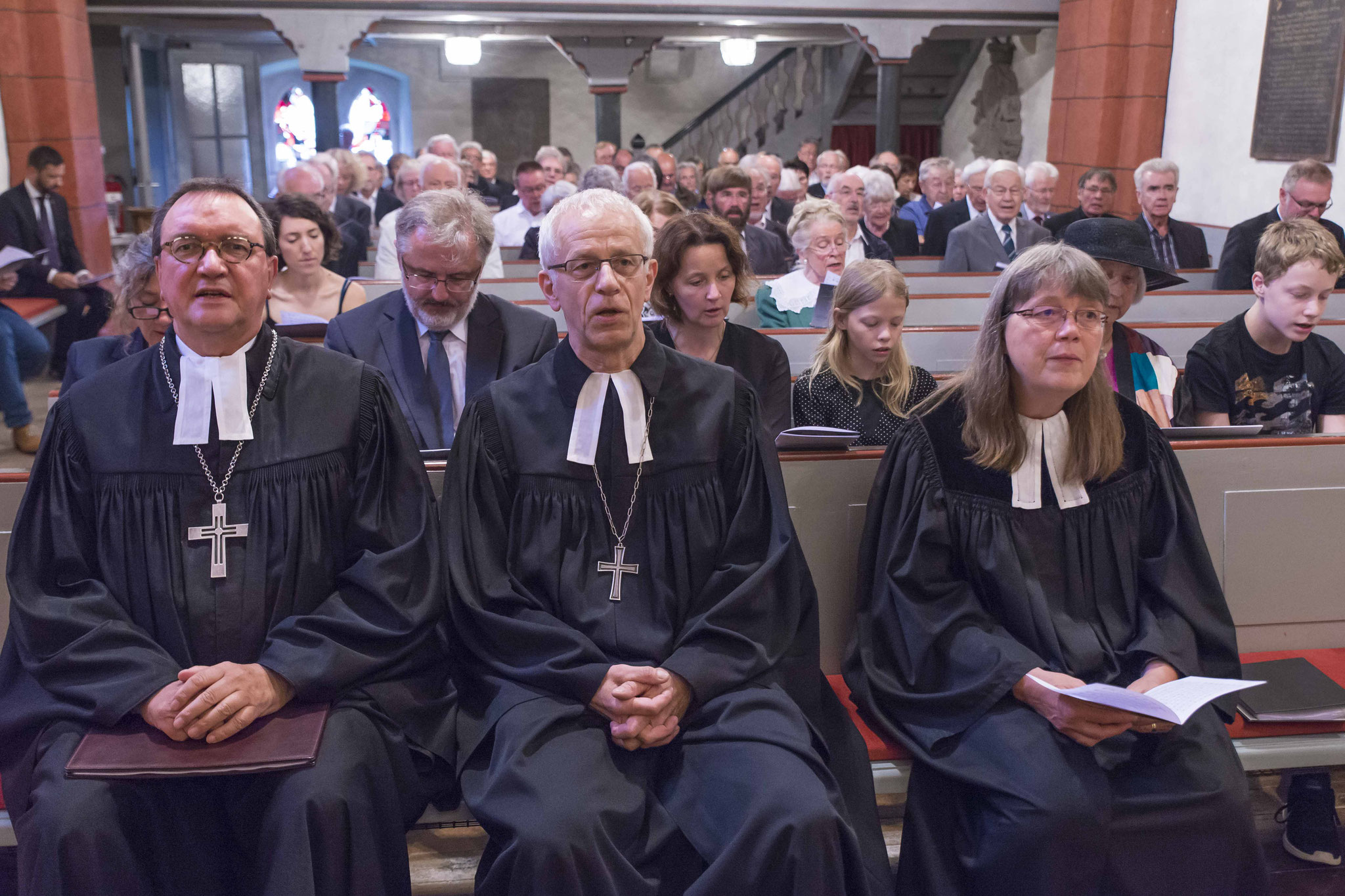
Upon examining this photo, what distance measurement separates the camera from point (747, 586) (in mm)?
2398

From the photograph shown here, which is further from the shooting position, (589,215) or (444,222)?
(444,222)

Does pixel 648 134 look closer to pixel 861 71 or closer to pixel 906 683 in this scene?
pixel 861 71

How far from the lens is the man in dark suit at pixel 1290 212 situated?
21.5 ft

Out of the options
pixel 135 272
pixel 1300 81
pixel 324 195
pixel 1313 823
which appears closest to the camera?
pixel 1313 823

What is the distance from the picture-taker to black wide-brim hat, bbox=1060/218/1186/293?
10.5 feet

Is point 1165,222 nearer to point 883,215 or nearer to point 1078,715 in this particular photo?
point 883,215

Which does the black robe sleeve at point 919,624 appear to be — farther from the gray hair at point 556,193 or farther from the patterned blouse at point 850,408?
the gray hair at point 556,193

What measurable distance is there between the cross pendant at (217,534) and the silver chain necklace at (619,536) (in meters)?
0.75

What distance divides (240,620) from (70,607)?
0.32m

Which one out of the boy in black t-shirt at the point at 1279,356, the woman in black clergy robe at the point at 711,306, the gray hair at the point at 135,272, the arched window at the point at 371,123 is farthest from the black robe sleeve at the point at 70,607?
the arched window at the point at 371,123

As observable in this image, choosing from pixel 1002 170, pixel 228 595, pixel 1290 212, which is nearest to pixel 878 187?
pixel 1002 170

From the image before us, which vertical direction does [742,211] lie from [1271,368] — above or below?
above

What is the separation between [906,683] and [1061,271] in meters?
0.97

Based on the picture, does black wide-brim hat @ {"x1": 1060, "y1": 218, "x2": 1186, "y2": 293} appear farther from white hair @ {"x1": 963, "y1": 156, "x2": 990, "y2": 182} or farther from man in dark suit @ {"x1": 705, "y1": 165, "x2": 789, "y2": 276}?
white hair @ {"x1": 963, "y1": 156, "x2": 990, "y2": 182}
